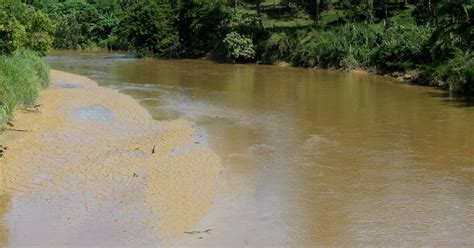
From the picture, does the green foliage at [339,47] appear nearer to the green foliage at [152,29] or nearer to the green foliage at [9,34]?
the green foliage at [152,29]

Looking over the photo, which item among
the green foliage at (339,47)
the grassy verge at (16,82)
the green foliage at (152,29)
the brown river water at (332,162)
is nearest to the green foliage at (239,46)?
the green foliage at (339,47)

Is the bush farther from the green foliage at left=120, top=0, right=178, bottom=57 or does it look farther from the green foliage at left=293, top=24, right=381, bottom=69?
the green foliage at left=120, top=0, right=178, bottom=57

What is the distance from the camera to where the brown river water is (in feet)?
36.0

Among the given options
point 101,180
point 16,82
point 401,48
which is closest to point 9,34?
point 16,82

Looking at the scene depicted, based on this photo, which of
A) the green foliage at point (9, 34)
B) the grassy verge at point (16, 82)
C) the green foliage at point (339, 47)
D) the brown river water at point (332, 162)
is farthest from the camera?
the green foliage at point (339, 47)

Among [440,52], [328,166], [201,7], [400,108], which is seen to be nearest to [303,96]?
[400,108]

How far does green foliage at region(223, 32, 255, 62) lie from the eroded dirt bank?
3040 cm

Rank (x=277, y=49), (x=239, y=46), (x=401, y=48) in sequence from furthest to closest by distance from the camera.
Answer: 1. (x=239, y=46)
2. (x=277, y=49)
3. (x=401, y=48)

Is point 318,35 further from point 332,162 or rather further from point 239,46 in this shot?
point 332,162

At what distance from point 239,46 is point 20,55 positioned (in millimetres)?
27403

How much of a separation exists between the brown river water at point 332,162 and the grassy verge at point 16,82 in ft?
17.3

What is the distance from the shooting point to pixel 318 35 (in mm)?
48156

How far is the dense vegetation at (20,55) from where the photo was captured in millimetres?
19686

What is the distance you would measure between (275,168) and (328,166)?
1495 mm
